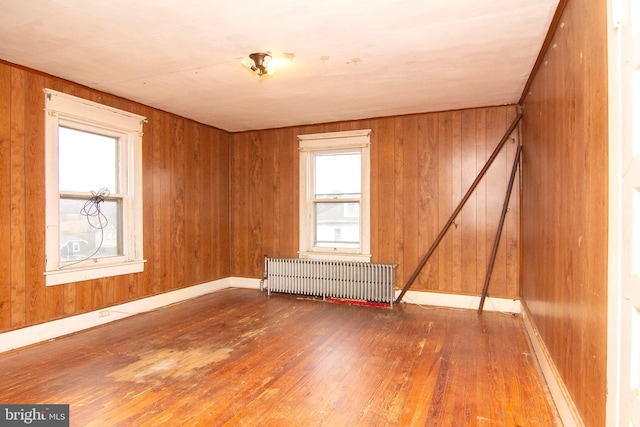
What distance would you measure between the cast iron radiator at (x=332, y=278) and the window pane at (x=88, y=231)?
6.70ft

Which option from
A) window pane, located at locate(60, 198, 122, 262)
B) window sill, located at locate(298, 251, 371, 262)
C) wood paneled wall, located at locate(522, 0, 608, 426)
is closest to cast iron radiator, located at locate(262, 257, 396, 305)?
window sill, located at locate(298, 251, 371, 262)

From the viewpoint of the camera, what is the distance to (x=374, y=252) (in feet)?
15.7

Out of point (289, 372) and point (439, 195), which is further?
point (439, 195)

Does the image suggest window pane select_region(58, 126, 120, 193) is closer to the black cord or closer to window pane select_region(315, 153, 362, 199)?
the black cord

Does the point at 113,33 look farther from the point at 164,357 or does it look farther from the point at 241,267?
the point at 241,267

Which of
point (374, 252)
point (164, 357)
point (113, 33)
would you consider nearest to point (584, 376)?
point (164, 357)

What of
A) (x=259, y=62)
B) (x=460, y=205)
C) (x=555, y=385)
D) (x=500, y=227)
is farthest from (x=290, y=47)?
(x=500, y=227)

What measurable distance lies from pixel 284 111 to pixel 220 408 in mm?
3418

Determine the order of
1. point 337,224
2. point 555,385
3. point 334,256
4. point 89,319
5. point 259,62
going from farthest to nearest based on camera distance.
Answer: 1. point 337,224
2. point 334,256
3. point 89,319
4. point 259,62
5. point 555,385

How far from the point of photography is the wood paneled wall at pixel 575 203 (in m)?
1.44

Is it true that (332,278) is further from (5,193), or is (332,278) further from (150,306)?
(5,193)

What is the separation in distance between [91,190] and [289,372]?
9.08ft

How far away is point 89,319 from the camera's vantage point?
11.9ft

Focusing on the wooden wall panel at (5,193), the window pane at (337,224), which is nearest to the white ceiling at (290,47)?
the wooden wall panel at (5,193)
